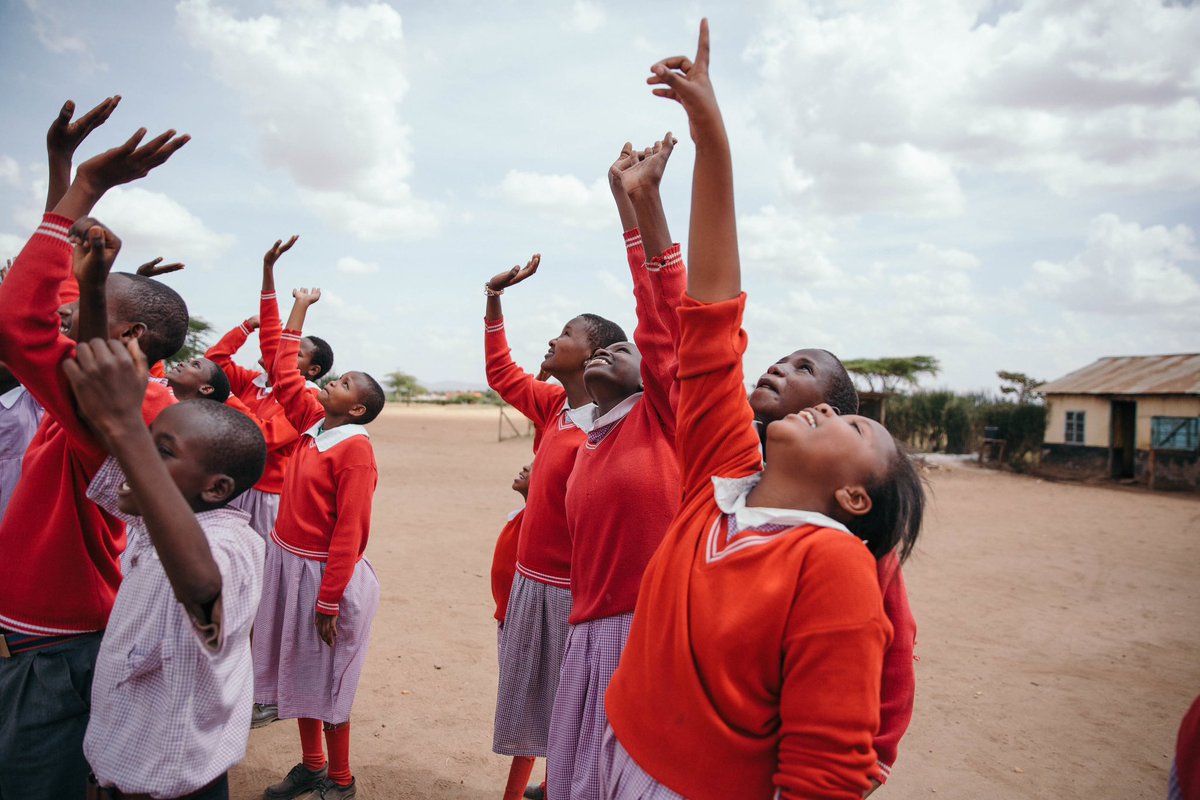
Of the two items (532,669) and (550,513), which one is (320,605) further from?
(550,513)

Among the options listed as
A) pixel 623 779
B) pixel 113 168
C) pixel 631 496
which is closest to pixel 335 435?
pixel 631 496

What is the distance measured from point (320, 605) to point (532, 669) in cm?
104

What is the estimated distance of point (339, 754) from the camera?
134 inches

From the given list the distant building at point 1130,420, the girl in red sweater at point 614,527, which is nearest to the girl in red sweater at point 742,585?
the girl in red sweater at point 614,527

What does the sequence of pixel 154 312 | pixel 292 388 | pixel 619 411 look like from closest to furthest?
1. pixel 154 312
2. pixel 619 411
3. pixel 292 388

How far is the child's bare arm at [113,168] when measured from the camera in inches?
68.7

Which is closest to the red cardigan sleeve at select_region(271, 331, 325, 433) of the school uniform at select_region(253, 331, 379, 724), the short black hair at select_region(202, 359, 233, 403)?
the short black hair at select_region(202, 359, 233, 403)

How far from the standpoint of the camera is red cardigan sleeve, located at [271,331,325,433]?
159 inches

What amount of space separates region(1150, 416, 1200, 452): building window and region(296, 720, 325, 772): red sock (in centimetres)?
2296

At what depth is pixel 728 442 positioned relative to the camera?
1.86 m

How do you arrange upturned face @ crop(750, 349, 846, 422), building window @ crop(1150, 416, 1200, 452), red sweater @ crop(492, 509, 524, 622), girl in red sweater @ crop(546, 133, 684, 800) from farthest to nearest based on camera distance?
building window @ crop(1150, 416, 1200, 452) < red sweater @ crop(492, 509, 524, 622) < girl in red sweater @ crop(546, 133, 684, 800) < upturned face @ crop(750, 349, 846, 422)

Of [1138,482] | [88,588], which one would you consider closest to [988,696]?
[88,588]

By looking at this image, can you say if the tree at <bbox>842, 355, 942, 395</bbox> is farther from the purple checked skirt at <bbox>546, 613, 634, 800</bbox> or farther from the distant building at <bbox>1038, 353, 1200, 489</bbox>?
the purple checked skirt at <bbox>546, 613, 634, 800</bbox>

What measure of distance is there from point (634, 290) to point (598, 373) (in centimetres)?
39
